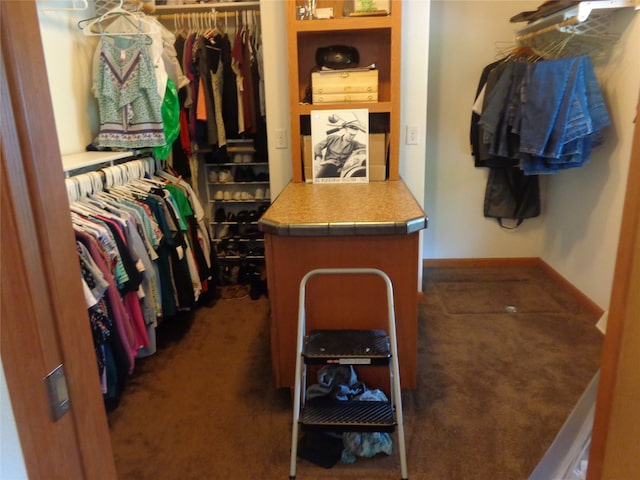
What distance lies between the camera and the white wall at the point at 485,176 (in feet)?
9.01

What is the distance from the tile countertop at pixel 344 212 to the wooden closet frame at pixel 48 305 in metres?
1.16

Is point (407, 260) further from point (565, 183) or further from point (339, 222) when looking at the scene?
point (565, 183)

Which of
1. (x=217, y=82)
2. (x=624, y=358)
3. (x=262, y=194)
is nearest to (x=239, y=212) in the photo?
(x=262, y=194)

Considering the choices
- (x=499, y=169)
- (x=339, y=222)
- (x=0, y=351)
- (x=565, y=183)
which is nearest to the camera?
(x=0, y=351)

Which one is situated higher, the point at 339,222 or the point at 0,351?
the point at 0,351

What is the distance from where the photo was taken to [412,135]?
296 cm

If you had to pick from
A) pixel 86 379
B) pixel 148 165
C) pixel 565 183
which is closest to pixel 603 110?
pixel 565 183

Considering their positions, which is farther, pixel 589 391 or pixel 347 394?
pixel 347 394

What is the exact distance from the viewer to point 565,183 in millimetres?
3422

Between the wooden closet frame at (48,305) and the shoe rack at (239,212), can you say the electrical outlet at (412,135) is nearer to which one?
the shoe rack at (239,212)

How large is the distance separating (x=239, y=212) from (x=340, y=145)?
149cm

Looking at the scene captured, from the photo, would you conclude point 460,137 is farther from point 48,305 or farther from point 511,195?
point 48,305

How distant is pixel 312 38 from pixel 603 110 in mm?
1693

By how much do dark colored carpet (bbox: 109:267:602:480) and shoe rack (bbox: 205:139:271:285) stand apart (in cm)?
45
